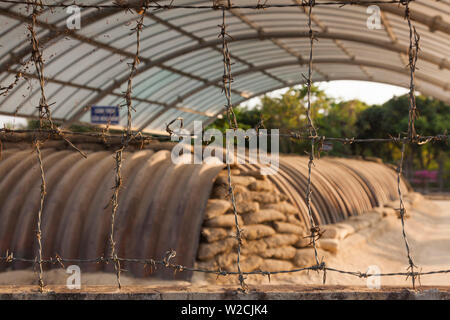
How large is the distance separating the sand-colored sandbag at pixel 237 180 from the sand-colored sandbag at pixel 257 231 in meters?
0.50

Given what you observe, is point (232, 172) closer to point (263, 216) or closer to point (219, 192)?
point (219, 192)

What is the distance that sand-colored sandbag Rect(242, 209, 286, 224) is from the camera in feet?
17.1

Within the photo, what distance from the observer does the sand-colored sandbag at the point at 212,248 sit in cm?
471

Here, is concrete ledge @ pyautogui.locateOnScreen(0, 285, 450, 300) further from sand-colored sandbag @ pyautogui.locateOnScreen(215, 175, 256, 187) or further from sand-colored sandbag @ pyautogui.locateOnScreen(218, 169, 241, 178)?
sand-colored sandbag @ pyautogui.locateOnScreen(218, 169, 241, 178)

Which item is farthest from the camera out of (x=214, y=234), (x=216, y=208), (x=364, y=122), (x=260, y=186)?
(x=364, y=122)

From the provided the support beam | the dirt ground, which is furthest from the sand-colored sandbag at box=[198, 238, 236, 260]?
the support beam

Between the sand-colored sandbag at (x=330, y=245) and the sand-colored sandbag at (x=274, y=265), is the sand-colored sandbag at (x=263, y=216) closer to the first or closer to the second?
the sand-colored sandbag at (x=274, y=265)

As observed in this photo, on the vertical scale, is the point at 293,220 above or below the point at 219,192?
below

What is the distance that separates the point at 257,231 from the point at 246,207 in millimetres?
281

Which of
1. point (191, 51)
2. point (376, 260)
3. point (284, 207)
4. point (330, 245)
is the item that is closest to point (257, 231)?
point (284, 207)

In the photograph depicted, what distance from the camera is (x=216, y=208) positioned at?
16.3 ft

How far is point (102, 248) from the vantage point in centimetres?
479

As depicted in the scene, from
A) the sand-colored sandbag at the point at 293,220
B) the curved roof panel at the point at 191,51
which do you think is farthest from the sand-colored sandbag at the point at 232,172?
the curved roof panel at the point at 191,51

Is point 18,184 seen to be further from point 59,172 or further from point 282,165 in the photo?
point 282,165
